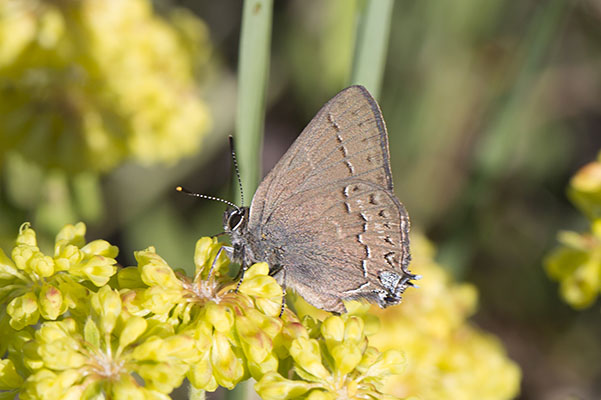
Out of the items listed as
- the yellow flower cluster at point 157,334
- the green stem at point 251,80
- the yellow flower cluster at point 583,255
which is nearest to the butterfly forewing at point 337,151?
the green stem at point 251,80

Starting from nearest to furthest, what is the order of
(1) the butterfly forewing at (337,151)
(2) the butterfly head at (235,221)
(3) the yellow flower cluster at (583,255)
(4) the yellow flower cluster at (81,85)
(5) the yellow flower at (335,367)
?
(5) the yellow flower at (335,367) < (1) the butterfly forewing at (337,151) < (2) the butterfly head at (235,221) < (3) the yellow flower cluster at (583,255) < (4) the yellow flower cluster at (81,85)

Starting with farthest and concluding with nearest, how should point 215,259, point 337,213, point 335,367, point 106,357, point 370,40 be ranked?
1. point 337,213
2. point 370,40
3. point 215,259
4. point 335,367
5. point 106,357

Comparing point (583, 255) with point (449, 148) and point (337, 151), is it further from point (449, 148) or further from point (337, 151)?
point (449, 148)

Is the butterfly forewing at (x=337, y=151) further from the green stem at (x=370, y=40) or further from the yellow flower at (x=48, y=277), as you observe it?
the yellow flower at (x=48, y=277)

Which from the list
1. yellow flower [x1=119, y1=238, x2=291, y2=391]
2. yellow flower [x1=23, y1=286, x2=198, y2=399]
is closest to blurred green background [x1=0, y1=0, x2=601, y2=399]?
yellow flower [x1=119, y1=238, x2=291, y2=391]

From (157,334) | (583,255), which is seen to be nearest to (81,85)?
(157,334)

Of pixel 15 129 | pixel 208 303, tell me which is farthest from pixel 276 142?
pixel 208 303

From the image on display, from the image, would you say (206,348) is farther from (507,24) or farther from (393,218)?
(507,24)
